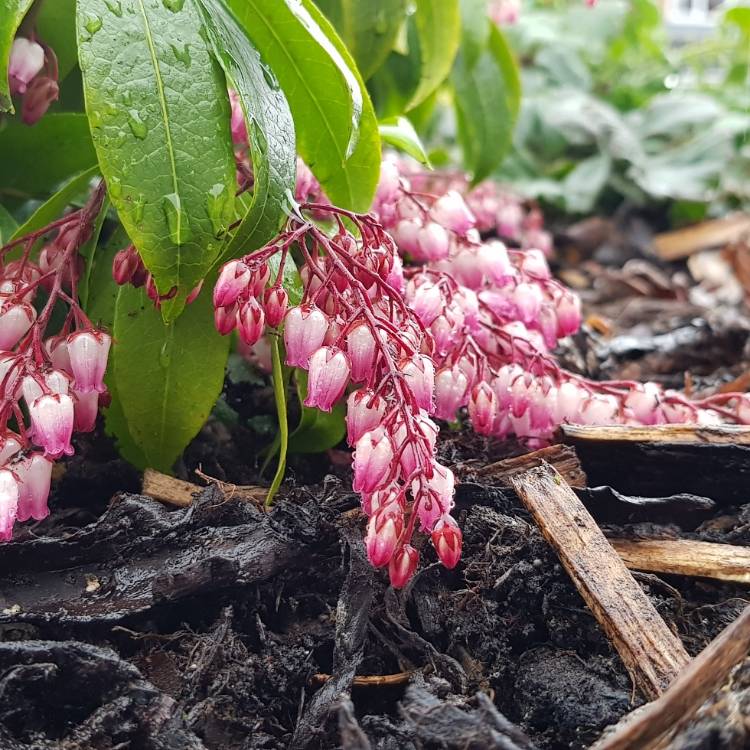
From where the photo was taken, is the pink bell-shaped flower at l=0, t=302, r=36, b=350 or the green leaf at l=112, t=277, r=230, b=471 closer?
the pink bell-shaped flower at l=0, t=302, r=36, b=350

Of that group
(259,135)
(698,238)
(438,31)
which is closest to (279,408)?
(259,135)

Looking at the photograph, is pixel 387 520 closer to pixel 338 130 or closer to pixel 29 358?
pixel 29 358

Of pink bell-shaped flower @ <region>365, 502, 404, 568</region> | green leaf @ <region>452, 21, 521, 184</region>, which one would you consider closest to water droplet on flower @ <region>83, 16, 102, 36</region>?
pink bell-shaped flower @ <region>365, 502, 404, 568</region>

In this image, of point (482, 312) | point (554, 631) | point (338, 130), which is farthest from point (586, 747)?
point (338, 130)

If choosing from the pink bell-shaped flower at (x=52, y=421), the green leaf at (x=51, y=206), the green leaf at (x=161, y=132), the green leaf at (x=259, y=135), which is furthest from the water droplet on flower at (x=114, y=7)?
the pink bell-shaped flower at (x=52, y=421)

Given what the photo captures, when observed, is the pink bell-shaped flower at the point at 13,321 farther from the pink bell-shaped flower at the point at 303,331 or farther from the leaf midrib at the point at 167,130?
the pink bell-shaped flower at the point at 303,331

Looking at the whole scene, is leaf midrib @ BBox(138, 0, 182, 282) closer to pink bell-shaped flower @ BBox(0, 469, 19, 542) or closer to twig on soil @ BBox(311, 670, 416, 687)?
pink bell-shaped flower @ BBox(0, 469, 19, 542)

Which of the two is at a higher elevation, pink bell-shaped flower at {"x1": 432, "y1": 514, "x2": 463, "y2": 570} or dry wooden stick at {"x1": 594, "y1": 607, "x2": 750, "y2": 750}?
pink bell-shaped flower at {"x1": 432, "y1": 514, "x2": 463, "y2": 570}

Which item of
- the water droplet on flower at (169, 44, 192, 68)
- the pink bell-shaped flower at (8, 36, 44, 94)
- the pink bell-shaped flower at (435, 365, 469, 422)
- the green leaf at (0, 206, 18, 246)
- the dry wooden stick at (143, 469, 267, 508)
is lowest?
the dry wooden stick at (143, 469, 267, 508)
